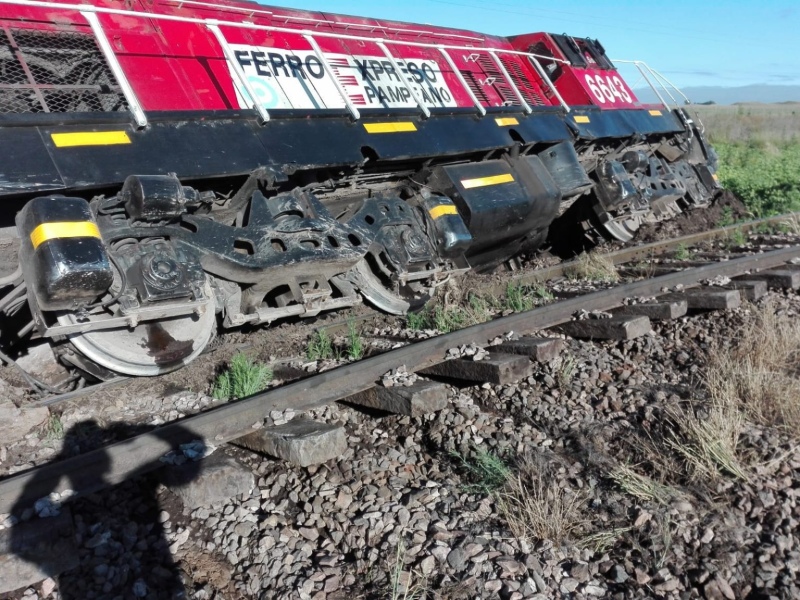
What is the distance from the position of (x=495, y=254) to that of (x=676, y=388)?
370 centimetres

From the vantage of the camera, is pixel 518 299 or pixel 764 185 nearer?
pixel 518 299

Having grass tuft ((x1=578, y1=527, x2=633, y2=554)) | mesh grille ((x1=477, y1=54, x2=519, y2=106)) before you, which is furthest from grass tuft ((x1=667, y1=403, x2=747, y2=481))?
mesh grille ((x1=477, y1=54, x2=519, y2=106))

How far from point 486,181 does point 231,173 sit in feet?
9.16

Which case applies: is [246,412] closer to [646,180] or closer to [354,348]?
[354,348]

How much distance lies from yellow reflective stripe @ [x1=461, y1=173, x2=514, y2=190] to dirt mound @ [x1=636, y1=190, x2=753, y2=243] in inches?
137

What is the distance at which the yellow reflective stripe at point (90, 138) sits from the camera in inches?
168

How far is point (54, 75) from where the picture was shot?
16.1 ft

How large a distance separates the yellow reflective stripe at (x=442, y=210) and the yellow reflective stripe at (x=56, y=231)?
122 inches

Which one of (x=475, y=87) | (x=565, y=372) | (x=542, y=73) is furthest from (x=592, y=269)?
(x=565, y=372)

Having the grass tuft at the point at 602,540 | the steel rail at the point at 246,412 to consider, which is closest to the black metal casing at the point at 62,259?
the steel rail at the point at 246,412

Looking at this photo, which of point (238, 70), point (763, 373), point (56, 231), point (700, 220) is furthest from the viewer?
point (700, 220)

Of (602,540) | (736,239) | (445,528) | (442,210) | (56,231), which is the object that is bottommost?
(602,540)

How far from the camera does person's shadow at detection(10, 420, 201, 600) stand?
275 centimetres

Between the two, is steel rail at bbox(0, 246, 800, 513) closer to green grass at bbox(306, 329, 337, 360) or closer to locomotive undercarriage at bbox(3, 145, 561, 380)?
green grass at bbox(306, 329, 337, 360)
